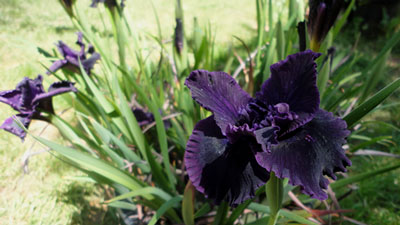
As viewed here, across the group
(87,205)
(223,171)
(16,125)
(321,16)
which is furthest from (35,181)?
(321,16)

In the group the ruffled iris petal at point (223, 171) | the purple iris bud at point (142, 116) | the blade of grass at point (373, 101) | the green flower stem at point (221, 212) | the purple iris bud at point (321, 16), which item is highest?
the purple iris bud at point (321, 16)

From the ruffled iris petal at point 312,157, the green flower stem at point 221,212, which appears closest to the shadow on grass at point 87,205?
Result: the green flower stem at point 221,212

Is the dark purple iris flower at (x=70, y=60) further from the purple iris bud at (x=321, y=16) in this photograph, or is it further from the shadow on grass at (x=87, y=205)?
the purple iris bud at (x=321, y=16)

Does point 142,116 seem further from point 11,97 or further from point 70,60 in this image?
point 11,97

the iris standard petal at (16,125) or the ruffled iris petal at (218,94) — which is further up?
the ruffled iris petal at (218,94)

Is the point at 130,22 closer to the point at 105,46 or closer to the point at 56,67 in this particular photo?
the point at 105,46

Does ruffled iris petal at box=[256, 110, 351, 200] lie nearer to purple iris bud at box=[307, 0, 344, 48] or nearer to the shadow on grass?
purple iris bud at box=[307, 0, 344, 48]

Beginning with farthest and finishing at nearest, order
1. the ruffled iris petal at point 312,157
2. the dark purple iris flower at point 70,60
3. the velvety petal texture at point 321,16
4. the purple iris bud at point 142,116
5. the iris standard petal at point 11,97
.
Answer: the purple iris bud at point 142,116
the dark purple iris flower at point 70,60
the iris standard petal at point 11,97
the velvety petal texture at point 321,16
the ruffled iris petal at point 312,157

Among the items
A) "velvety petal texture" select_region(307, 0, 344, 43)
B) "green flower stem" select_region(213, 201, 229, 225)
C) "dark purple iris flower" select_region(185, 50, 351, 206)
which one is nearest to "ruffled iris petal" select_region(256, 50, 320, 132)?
"dark purple iris flower" select_region(185, 50, 351, 206)
